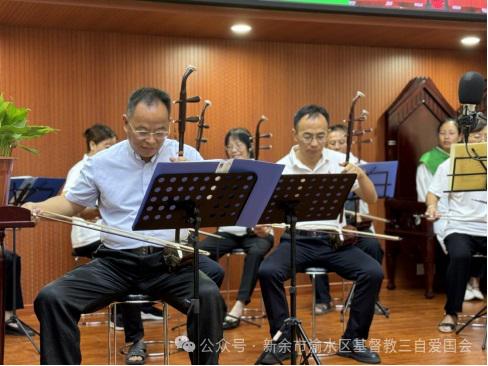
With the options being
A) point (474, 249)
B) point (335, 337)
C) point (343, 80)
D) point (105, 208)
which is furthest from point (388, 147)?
point (105, 208)

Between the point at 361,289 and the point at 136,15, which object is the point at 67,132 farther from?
the point at 361,289

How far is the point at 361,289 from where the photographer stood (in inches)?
174

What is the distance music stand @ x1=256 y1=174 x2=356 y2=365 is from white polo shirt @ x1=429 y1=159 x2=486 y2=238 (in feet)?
5.70

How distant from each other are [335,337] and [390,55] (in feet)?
10.7

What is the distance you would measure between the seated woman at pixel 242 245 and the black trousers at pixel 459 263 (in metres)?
1.29

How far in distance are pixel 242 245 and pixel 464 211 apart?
5.26ft

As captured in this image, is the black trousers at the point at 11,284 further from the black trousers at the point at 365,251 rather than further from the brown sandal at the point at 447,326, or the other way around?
the brown sandal at the point at 447,326

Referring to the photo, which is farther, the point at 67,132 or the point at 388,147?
the point at 388,147

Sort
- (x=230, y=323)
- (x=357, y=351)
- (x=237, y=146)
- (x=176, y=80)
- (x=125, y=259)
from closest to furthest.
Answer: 1. (x=125, y=259)
2. (x=357, y=351)
3. (x=230, y=323)
4. (x=237, y=146)
5. (x=176, y=80)

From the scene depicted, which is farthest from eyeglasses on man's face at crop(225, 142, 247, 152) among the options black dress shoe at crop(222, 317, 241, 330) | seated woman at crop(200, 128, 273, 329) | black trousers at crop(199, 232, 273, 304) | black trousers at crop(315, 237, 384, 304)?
black dress shoe at crop(222, 317, 241, 330)

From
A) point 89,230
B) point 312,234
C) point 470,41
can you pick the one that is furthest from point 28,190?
point 470,41

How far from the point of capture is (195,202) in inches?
122

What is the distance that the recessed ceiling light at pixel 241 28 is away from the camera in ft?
20.1

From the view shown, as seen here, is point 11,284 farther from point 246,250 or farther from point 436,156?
point 436,156
